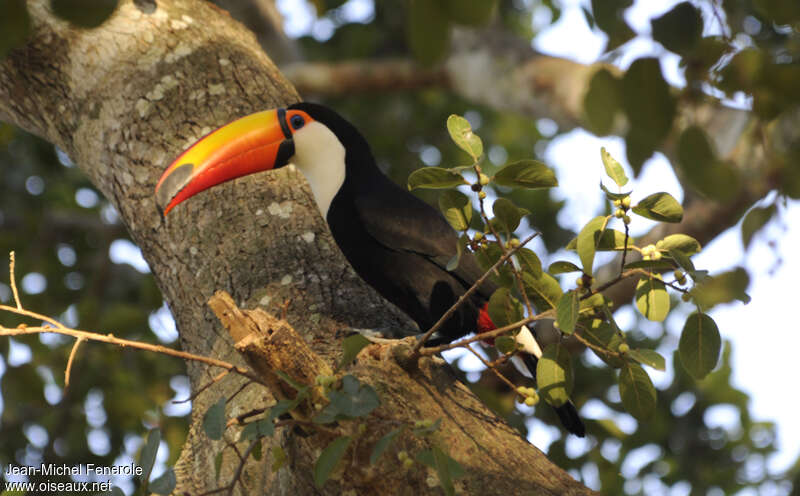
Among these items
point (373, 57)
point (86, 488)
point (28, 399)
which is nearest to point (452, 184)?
point (86, 488)

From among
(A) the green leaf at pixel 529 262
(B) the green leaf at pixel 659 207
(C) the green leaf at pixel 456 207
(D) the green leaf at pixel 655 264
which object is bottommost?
(A) the green leaf at pixel 529 262

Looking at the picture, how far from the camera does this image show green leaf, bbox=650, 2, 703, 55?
41.2 inches

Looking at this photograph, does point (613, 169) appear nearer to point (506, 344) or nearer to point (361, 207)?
point (506, 344)

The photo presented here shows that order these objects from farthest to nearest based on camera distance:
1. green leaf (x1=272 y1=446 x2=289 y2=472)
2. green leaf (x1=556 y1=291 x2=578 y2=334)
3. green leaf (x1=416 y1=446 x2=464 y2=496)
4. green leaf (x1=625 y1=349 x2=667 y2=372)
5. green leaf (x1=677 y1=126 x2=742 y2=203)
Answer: green leaf (x1=625 y1=349 x2=667 y2=372)
green leaf (x1=272 y1=446 x2=289 y2=472)
green leaf (x1=556 y1=291 x2=578 y2=334)
green leaf (x1=416 y1=446 x2=464 y2=496)
green leaf (x1=677 y1=126 x2=742 y2=203)

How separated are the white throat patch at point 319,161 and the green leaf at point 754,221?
1.94 metres

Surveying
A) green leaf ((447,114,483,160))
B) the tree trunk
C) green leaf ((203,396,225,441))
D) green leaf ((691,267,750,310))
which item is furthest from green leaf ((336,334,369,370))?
green leaf ((691,267,750,310))

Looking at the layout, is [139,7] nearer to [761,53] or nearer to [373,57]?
[761,53]

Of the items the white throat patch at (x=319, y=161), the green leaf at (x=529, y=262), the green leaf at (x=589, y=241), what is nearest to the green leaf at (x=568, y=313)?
the green leaf at (x=589, y=241)

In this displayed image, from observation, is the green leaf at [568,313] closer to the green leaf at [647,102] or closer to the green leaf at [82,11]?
the green leaf at [647,102]

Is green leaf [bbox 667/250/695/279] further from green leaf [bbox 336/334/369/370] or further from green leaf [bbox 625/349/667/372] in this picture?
green leaf [bbox 336/334/369/370]

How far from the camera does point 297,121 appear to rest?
10.1ft

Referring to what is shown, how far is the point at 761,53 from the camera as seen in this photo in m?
1.06

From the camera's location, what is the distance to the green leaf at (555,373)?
2.00 metres

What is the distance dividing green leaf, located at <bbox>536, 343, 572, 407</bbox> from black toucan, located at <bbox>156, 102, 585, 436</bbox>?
0.85 m
